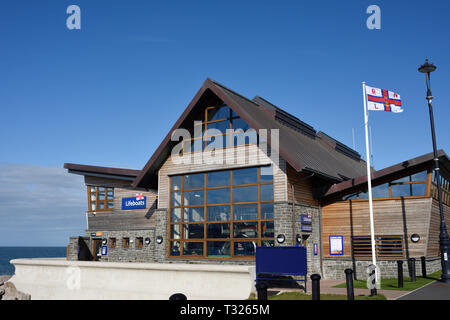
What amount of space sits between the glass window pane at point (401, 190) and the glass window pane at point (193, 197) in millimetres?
9341

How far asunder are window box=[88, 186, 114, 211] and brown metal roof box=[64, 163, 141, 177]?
137 centimetres

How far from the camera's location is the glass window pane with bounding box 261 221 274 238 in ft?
68.4

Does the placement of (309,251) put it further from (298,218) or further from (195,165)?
(195,165)

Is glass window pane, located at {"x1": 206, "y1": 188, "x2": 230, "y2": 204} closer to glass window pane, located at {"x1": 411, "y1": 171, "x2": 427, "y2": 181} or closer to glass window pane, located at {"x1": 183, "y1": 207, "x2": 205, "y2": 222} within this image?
glass window pane, located at {"x1": 183, "y1": 207, "x2": 205, "y2": 222}

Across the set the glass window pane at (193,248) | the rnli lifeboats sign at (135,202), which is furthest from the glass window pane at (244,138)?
the rnli lifeboats sign at (135,202)

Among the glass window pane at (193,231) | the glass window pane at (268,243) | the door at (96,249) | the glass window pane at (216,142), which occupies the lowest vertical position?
the door at (96,249)

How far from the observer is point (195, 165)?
2359cm

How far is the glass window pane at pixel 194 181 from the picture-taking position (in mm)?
23516

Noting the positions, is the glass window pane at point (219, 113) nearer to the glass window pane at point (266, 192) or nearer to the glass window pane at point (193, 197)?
the glass window pane at point (193, 197)

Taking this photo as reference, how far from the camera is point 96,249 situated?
1204 inches
